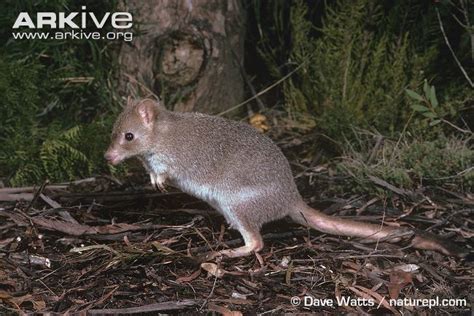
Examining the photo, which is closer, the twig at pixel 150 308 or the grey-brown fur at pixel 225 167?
the twig at pixel 150 308

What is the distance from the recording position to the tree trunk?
21.5 feet

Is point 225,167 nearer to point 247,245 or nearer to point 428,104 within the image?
point 247,245

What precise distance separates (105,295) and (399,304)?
1722 millimetres

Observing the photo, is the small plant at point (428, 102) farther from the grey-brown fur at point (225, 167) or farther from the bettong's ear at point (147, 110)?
the bettong's ear at point (147, 110)

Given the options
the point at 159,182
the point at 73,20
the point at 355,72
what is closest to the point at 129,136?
the point at 159,182

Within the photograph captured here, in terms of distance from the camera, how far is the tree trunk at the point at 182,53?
6.55m

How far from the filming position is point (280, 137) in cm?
689

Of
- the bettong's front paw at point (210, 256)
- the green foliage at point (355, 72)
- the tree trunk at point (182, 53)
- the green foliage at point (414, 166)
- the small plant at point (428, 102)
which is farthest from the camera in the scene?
the tree trunk at point (182, 53)

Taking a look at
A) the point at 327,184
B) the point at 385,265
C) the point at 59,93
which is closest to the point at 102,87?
the point at 59,93

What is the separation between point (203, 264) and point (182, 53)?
8.32 ft

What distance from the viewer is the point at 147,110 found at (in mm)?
5148

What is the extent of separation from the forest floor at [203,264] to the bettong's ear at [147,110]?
0.69 m

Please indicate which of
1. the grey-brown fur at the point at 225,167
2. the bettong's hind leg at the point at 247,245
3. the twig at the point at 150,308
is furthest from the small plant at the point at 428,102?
the twig at the point at 150,308

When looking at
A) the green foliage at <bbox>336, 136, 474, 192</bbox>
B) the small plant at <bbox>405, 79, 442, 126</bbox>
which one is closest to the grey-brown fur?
the green foliage at <bbox>336, 136, 474, 192</bbox>
